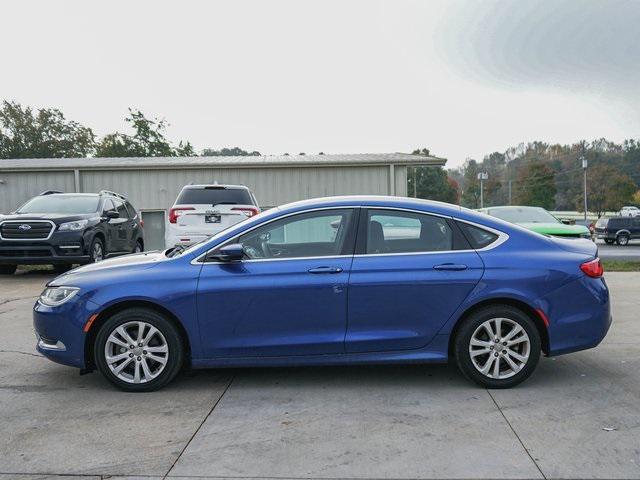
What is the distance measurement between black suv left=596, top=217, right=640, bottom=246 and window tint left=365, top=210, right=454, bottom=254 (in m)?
31.2

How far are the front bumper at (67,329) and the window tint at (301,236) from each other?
4.48ft

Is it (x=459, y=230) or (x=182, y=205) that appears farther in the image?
(x=182, y=205)

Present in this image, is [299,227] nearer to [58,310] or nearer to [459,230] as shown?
[459,230]

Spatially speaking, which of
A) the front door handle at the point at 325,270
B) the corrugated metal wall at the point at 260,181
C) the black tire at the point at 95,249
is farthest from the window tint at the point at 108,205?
the front door handle at the point at 325,270

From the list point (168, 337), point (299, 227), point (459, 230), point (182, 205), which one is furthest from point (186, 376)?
point (182, 205)

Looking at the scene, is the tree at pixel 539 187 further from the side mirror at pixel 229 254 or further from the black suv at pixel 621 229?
the side mirror at pixel 229 254

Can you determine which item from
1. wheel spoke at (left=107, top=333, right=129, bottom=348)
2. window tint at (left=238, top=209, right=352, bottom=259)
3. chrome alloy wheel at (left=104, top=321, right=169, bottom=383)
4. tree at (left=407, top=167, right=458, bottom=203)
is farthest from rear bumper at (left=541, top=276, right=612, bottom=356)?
tree at (left=407, top=167, right=458, bottom=203)

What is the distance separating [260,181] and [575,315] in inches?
624

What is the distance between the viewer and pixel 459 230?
186 inches

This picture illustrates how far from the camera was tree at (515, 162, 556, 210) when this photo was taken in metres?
92.3

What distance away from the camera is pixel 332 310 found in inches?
177

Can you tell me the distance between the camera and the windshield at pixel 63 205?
11.8 metres

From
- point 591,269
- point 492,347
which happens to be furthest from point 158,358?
point 591,269

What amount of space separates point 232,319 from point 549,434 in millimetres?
2402
